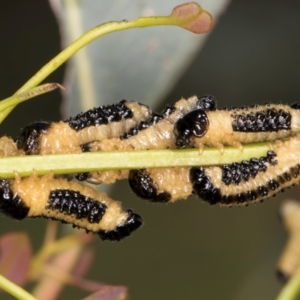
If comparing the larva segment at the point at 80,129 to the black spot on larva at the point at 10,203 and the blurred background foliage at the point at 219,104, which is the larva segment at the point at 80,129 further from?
the blurred background foliage at the point at 219,104

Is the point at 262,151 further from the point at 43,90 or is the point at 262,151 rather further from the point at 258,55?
the point at 258,55

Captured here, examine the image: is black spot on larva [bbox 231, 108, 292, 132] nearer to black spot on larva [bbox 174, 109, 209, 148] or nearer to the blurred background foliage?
black spot on larva [bbox 174, 109, 209, 148]

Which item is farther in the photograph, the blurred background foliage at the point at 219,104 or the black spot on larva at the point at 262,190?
the blurred background foliage at the point at 219,104

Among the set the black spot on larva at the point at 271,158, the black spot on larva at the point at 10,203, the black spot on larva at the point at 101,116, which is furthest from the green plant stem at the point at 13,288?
the black spot on larva at the point at 271,158

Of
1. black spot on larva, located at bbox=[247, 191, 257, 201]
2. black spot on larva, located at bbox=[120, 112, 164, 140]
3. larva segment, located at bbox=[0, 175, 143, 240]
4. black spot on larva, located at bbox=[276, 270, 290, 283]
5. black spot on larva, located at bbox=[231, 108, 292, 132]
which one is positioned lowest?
black spot on larva, located at bbox=[276, 270, 290, 283]

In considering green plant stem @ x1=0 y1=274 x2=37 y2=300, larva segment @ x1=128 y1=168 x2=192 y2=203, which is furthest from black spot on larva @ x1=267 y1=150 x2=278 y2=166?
green plant stem @ x1=0 y1=274 x2=37 y2=300

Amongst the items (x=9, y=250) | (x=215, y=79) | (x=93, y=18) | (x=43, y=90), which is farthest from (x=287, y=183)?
(x=215, y=79)
